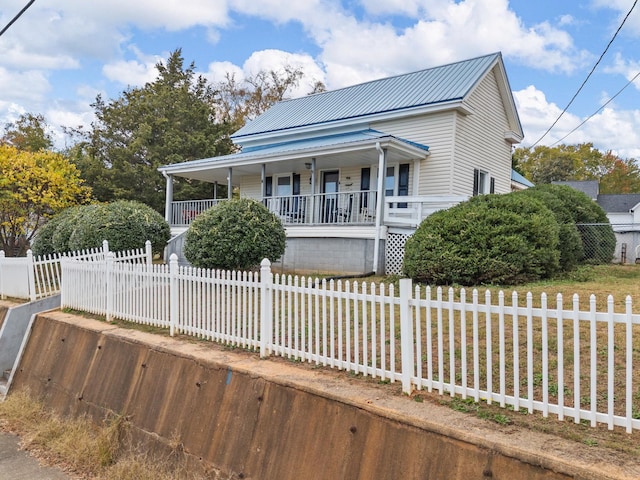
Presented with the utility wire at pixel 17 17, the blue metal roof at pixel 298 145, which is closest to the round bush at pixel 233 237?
the blue metal roof at pixel 298 145

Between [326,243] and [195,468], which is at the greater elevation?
[326,243]

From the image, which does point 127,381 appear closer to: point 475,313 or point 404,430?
point 404,430

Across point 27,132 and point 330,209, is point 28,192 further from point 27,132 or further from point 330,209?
point 27,132

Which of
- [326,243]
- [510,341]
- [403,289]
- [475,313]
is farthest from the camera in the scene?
[326,243]

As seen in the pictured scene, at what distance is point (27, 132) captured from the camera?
40.2 metres

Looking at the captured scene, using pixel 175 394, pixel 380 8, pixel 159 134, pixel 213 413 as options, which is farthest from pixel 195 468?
pixel 159 134

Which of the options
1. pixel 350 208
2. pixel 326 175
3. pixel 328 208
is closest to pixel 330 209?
pixel 350 208

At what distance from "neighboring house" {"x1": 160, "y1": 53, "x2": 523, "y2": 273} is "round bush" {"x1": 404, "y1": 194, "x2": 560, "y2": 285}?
2.52 m

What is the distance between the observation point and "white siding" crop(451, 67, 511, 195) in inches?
618

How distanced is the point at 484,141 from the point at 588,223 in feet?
17.8

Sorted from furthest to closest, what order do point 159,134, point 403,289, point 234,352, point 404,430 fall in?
point 159,134, point 234,352, point 403,289, point 404,430

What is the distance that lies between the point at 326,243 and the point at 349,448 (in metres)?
10.1

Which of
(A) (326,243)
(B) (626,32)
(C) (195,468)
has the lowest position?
(C) (195,468)

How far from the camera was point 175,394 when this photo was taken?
5.65 metres
